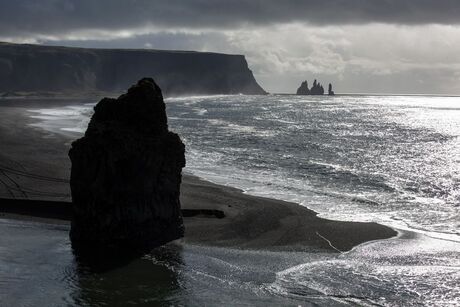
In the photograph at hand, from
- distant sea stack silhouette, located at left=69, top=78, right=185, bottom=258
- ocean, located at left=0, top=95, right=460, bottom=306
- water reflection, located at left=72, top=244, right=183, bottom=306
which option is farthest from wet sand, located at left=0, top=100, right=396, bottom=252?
water reflection, located at left=72, top=244, right=183, bottom=306

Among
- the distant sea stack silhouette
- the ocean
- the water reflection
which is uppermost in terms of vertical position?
the distant sea stack silhouette

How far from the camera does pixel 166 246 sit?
75.2ft

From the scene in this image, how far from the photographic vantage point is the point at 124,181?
22484 millimetres

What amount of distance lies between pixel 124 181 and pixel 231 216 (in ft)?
23.1

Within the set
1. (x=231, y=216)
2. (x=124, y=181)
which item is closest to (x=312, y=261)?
(x=231, y=216)

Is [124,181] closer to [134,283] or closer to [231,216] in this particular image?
[134,283]

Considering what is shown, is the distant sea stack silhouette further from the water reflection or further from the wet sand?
the wet sand

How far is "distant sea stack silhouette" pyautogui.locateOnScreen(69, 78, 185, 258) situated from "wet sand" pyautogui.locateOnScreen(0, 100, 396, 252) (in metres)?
2.06

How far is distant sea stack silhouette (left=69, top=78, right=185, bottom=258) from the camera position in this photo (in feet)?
73.0

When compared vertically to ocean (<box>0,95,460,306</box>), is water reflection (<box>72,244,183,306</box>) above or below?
below

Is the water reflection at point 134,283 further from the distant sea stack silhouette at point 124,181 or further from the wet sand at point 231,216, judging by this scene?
the wet sand at point 231,216

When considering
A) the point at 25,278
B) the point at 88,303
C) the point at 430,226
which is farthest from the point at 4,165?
the point at 430,226

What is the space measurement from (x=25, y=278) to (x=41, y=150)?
2952 cm

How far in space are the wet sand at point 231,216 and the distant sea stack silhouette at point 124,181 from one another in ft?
6.74
